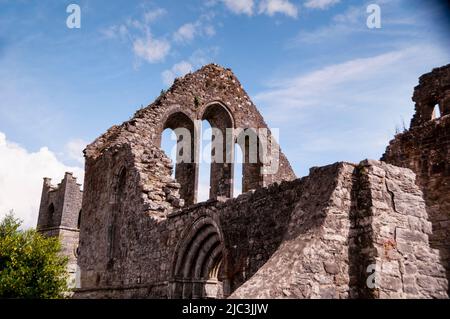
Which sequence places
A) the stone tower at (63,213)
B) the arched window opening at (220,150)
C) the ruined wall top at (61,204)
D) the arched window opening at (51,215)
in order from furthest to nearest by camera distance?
the arched window opening at (51,215) < the ruined wall top at (61,204) < the stone tower at (63,213) < the arched window opening at (220,150)

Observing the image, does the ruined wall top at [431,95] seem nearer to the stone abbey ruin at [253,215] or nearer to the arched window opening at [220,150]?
the stone abbey ruin at [253,215]

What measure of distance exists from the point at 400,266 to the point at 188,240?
5.68m

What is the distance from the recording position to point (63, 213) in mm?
Result: 42562

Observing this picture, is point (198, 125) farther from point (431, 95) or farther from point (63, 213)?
point (63, 213)

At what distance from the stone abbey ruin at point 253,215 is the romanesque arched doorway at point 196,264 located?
26 mm

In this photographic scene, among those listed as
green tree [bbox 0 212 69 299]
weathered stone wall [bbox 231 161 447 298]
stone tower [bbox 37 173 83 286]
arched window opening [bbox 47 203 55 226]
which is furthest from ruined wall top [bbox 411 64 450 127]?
arched window opening [bbox 47 203 55 226]

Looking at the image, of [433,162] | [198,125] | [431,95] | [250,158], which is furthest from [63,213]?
[433,162]

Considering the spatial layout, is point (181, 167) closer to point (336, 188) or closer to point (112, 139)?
point (112, 139)

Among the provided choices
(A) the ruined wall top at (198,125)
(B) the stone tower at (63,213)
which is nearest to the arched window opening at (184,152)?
(A) the ruined wall top at (198,125)

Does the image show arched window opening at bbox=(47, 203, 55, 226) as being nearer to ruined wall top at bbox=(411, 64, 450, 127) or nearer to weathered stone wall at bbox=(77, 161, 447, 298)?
ruined wall top at bbox=(411, 64, 450, 127)

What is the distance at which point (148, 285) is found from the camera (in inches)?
450

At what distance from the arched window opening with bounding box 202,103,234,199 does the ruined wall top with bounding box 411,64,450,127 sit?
21.2 ft

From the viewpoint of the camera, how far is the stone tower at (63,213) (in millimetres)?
42000

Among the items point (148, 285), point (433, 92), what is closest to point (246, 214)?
point (148, 285)
